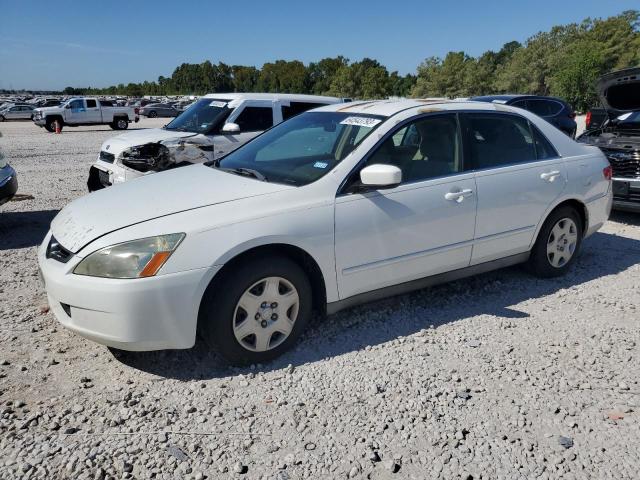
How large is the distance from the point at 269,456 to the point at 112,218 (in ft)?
5.60

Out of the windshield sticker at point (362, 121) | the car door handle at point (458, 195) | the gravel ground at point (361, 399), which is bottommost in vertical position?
the gravel ground at point (361, 399)

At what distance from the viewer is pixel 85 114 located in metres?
30.0

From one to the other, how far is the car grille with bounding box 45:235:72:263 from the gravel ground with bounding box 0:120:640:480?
27.2 inches

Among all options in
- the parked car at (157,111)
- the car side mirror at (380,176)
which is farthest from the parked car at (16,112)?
the car side mirror at (380,176)

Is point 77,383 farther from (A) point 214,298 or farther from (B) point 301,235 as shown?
(B) point 301,235

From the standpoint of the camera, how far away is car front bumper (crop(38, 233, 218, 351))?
9.55 ft

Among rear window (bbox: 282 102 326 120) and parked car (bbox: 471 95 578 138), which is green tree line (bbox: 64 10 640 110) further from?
rear window (bbox: 282 102 326 120)

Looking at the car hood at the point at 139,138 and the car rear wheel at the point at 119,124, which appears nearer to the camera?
the car hood at the point at 139,138

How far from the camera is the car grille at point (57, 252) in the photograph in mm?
3182

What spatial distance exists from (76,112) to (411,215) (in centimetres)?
3054

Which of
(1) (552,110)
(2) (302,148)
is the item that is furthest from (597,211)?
(1) (552,110)

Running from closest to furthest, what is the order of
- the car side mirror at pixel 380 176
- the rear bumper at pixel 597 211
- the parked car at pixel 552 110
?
the car side mirror at pixel 380 176 < the rear bumper at pixel 597 211 < the parked car at pixel 552 110

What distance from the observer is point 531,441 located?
2703mm

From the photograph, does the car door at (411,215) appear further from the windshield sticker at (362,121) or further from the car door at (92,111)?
the car door at (92,111)
